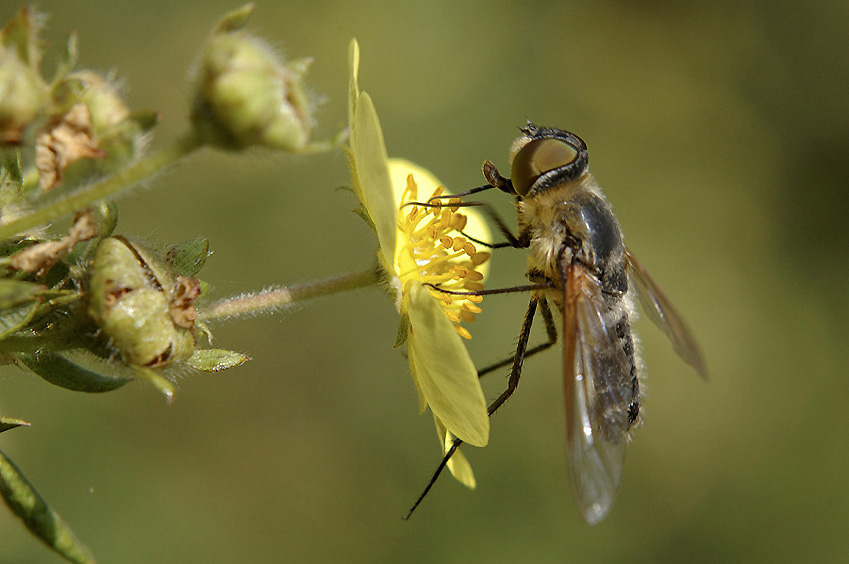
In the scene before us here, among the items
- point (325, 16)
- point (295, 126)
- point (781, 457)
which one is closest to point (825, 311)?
point (781, 457)

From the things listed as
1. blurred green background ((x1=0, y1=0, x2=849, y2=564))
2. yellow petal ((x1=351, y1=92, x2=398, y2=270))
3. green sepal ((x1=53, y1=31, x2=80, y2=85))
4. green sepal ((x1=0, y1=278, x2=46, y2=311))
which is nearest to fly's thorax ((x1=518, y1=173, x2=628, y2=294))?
yellow petal ((x1=351, y1=92, x2=398, y2=270))

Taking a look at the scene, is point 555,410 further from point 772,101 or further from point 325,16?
point 772,101

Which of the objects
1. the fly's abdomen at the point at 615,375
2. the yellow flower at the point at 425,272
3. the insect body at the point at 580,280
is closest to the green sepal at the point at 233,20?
the yellow flower at the point at 425,272

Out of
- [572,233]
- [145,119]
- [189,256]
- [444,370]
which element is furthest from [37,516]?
[572,233]

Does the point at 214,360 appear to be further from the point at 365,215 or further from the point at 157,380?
the point at 365,215

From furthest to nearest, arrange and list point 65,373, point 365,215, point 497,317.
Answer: point 497,317, point 365,215, point 65,373

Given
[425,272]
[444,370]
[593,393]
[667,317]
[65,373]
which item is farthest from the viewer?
[667,317]

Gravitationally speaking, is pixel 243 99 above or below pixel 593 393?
above
